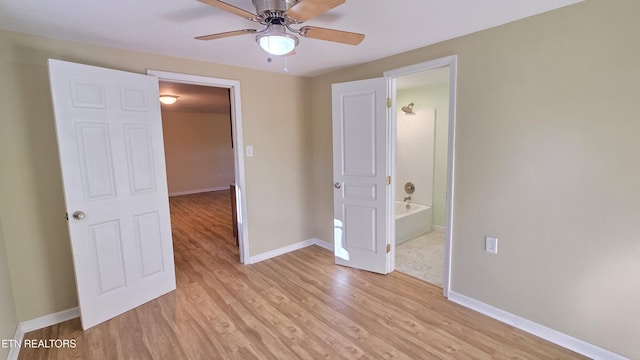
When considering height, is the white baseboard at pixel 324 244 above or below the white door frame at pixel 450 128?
below

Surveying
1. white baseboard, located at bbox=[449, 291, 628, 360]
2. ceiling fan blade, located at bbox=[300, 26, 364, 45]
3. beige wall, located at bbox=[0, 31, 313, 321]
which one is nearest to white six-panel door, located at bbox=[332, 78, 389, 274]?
white baseboard, located at bbox=[449, 291, 628, 360]

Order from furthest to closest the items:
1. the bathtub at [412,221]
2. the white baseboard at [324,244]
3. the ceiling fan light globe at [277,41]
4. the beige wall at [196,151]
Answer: the beige wall at [196,151]
the bathtub at [412,221]
the white baseboard at [324,244]
the ceiling fan light globe at [277,41]

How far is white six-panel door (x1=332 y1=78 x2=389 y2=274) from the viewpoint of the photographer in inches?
112

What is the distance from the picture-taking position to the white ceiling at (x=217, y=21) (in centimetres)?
168

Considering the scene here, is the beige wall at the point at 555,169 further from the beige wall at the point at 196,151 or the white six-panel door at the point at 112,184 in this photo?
the beige wall at the point at 196,151

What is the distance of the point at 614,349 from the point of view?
5.81 ft

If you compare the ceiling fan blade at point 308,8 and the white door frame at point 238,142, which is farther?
the white door frame at point 238,142

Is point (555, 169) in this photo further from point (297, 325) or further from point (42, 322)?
point (42, 322)

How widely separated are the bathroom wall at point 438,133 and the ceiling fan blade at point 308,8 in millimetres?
3276

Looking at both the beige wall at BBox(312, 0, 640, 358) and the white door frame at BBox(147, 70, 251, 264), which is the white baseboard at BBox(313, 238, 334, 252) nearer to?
the white door frame at BBox(147, 70, 251, 264)

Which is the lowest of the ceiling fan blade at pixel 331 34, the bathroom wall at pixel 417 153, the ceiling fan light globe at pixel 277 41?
the bathroom wall at pixel 417 153

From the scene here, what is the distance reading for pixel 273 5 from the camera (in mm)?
Answer: 1412

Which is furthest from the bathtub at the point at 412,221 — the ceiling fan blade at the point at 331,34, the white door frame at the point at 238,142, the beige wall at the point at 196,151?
the beige wall at the point at 196,151

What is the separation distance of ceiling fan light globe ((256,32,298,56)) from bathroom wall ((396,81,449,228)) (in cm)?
326
